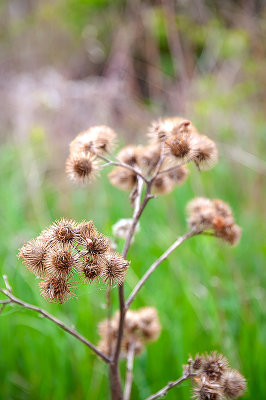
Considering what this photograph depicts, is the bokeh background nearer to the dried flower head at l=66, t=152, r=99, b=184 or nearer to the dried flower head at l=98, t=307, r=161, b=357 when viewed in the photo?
the dried flower head at l=98, t=307, r=161, b=357

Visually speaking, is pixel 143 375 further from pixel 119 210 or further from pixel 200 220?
pixel 119 210

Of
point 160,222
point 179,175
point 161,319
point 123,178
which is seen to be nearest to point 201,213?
point 179,175

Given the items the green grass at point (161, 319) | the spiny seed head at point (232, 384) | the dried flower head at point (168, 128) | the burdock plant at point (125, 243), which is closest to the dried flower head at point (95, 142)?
the burdock plant at point (125, 243)

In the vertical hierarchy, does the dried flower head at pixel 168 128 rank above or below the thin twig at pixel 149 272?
above

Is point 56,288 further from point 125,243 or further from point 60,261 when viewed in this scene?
point 125,243

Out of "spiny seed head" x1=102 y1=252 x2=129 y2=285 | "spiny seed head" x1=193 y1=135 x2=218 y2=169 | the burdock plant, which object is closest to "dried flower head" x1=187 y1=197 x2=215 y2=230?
the burdock plant

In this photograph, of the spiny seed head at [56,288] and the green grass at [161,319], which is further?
the green grass at [161,319]

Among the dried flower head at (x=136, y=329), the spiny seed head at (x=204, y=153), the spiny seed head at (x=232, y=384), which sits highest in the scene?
the spiny seed head at (x=204, y=153)

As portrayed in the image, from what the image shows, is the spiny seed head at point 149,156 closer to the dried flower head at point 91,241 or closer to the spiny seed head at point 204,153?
the spiny seed head at point 204,153
